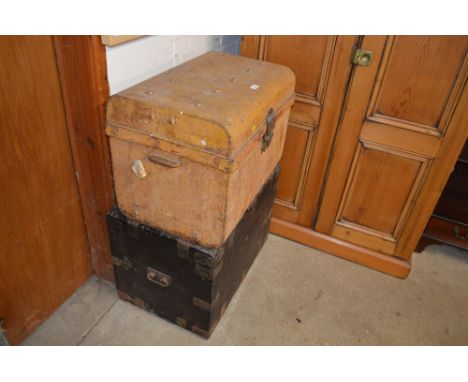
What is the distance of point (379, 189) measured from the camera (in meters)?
1.73

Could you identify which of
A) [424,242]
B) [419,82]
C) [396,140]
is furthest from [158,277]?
[424,242]

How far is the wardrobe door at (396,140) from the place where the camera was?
1.42 meters

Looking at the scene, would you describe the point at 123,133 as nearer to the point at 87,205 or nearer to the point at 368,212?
the point at 87,205

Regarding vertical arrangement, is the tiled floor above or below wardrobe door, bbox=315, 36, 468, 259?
below

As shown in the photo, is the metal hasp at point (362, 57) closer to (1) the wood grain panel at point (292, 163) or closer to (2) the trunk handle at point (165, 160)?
(1) the wood grain panel at point (292, 163)

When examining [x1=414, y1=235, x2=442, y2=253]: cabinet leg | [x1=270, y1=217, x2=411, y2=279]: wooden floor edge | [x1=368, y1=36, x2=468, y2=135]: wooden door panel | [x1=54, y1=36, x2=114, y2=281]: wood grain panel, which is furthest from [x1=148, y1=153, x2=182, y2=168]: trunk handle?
[x1=414, y1=235, x2=442, y2=253]: cabinet leg

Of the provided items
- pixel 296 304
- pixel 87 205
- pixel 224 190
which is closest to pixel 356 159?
pixel 296 304

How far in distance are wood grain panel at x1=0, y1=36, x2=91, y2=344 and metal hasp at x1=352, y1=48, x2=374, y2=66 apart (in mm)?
1097

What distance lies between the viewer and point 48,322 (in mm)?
1522

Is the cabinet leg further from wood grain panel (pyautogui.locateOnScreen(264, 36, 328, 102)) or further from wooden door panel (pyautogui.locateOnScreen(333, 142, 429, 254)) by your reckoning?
wood grain panel (pyautogui.locateOnScreen(264, 36, 328, 102))

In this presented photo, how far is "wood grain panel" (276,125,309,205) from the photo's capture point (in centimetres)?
177

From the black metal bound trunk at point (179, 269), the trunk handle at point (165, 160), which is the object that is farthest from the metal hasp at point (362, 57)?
the trunk handle at point (165, 160)

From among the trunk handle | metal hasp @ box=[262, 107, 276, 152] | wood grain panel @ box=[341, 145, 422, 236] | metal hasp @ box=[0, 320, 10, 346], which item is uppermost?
metal hasp @ box=[262, 107, 276, 152]

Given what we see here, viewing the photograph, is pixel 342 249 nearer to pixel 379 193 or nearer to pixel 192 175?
pixel 379 193
